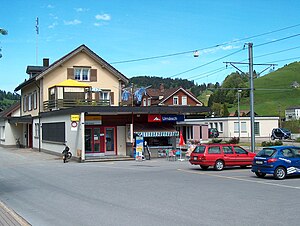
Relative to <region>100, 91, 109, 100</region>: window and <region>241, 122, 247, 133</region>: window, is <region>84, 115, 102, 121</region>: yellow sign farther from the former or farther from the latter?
<region>241, 122, 247, 133</region>: window

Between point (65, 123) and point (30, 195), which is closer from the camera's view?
point (30, 195)

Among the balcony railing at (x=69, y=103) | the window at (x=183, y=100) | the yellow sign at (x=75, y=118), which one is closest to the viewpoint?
the yellow sign at (x=75, y=118)

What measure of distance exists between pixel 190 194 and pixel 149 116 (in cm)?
1920

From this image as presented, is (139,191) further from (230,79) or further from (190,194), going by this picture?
(230,79)

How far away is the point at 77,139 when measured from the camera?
30.9m

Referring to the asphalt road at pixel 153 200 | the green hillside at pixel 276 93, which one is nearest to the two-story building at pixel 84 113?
the asphalt road at pixel 153 200

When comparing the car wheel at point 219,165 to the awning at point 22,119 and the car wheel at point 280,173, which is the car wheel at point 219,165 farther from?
the awning at point 22,119

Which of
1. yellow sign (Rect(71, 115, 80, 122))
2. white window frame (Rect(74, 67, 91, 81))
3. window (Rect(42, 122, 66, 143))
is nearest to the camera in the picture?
yellow sign (Rect(71, 115, 80, 122))

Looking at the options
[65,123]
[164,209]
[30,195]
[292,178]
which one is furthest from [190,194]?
[65,123]

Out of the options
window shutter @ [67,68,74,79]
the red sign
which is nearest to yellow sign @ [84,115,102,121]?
the red sign

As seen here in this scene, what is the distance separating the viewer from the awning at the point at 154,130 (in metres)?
32.6

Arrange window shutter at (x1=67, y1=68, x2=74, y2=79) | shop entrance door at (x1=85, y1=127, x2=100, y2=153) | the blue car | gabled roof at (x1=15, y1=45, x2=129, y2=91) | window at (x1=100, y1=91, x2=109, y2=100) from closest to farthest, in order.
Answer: the blue car
shop entrance door at (x1=85, y1=127, x2=100, y2=153)
gabled roof at (x1=15, y1=45, x2=129, y2=91)
window shutter at (x1=67, y1=68, x2=74, y2=79)
window at (x1=100, y1=91, x2=109, y2=100)

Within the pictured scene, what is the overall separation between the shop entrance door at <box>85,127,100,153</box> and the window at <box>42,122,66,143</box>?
2.38 m

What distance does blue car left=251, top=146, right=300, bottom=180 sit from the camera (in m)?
18.6
